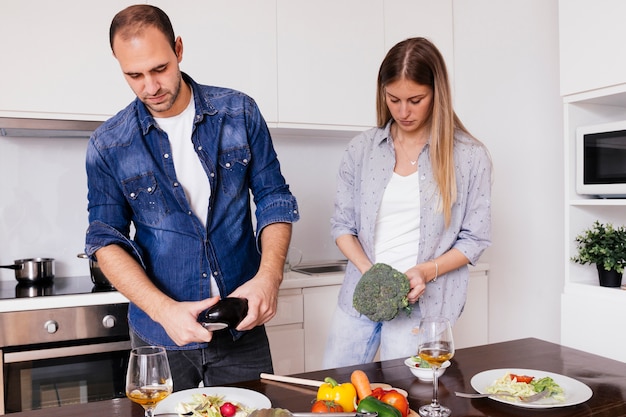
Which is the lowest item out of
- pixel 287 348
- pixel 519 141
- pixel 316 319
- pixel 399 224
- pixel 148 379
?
pixel 287 348

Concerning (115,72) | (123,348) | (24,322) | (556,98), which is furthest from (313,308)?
(556,98)

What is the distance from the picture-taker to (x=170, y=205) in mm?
1643

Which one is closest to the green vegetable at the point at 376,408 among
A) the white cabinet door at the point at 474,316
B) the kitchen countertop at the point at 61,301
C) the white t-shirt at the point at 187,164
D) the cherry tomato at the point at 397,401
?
the cherry tomato at the point at 397,401

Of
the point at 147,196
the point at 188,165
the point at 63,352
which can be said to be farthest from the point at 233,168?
the point at 63,352

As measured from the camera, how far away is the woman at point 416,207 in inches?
74.0

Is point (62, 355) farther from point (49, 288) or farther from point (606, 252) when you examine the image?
point (606, 252)

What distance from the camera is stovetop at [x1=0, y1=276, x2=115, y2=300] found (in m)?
2.37

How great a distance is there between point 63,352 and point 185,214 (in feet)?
3.63

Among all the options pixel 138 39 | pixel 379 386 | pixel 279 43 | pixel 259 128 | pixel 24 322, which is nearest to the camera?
pixel 379 386

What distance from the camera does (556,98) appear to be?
9.64 feet

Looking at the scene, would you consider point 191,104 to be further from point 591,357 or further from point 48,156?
point 48,156

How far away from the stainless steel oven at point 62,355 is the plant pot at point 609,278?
76.0 inches

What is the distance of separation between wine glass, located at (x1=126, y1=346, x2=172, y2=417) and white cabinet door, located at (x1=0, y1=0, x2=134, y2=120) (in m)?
1.79

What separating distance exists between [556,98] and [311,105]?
119 cm
